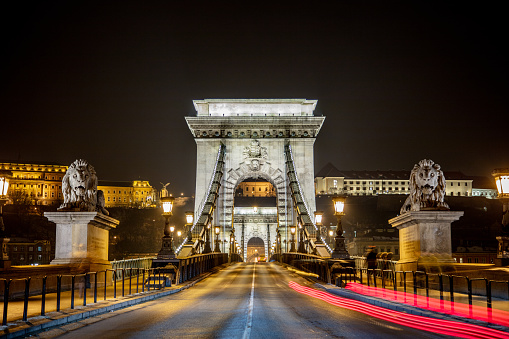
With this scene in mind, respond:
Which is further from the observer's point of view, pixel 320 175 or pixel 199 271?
pixel 320 175

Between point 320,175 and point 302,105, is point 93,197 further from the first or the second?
point 320,175

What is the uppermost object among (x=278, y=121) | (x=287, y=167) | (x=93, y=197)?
(x=278, y=121)

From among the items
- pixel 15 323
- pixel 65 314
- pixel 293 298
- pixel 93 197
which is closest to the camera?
pixel 15 323

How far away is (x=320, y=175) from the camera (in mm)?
186000

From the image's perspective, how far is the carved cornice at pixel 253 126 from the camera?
223 feet

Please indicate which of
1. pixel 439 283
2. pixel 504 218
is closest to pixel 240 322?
pixel 439 283

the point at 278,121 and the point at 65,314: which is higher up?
the point at 278,121

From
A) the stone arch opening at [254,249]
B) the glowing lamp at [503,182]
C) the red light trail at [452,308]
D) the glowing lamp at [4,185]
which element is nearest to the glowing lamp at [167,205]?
the glowing lamp at [4,185]

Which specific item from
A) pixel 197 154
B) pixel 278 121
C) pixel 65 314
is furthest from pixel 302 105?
pixel 65 314

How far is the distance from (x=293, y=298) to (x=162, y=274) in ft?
18.7

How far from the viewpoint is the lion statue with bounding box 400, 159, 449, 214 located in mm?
18938

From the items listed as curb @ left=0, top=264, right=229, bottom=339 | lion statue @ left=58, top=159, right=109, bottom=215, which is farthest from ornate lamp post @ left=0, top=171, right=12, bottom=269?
lion statue @ left=58, top=159, right=109, bottom=215

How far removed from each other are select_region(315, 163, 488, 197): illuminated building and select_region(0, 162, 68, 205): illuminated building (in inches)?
3010

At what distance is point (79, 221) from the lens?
1884cm
